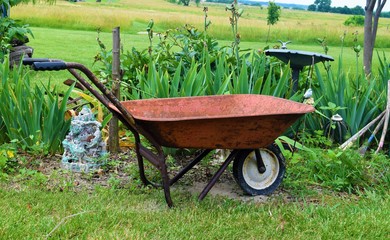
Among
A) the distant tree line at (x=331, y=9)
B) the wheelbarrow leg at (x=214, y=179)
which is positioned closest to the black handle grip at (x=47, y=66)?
the wheelbarrow leg at (x=214, y=179)

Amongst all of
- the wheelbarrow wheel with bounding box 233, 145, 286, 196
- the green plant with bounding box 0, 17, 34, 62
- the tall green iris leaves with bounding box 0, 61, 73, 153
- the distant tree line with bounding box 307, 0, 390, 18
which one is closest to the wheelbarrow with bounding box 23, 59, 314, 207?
the wheelbarrow wheel with bounding box 233, 145, 286, 196

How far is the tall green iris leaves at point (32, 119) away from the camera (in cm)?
407

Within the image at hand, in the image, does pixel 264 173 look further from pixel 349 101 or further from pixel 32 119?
pixel 32 119

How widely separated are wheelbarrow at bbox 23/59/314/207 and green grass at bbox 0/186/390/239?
154 millimetres

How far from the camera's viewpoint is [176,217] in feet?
10.7

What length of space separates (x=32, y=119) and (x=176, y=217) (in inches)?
56.9

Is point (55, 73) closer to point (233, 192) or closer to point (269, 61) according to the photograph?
point (269, 61)

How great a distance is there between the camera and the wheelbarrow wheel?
3.68m

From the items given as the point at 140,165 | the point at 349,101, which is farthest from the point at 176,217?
the point at 349,101

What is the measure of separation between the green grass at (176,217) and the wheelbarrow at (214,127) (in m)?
0.15

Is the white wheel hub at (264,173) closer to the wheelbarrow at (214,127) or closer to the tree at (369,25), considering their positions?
the wheelbarrow at (214,127)

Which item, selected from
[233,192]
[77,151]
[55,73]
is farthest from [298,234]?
[55,73]

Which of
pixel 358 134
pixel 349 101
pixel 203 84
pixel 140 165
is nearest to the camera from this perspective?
pixel 140 165

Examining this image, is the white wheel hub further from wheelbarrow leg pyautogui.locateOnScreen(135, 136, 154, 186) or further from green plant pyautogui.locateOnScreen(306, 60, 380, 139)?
green plant pyautogui.locateOnScreen(306, 60, 380, 139)
